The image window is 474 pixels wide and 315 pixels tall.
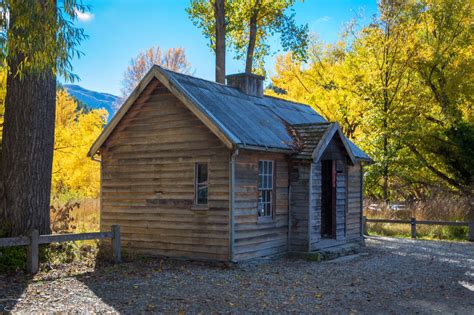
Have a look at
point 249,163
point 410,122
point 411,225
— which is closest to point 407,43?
point 410,122

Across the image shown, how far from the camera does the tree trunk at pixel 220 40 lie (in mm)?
24812

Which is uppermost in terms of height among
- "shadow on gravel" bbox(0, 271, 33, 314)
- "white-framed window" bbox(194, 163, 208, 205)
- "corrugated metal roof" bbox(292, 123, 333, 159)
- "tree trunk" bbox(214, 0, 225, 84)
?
"tree trunk" bbox(214, 0, 225, 84)

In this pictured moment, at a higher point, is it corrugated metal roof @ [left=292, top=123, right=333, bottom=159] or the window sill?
corrugated metal roof @ [left=292, top=123, right=333, bottom=159]

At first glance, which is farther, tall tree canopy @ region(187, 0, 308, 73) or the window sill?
tall tree canopy @ region(187, 0, 308, 73)

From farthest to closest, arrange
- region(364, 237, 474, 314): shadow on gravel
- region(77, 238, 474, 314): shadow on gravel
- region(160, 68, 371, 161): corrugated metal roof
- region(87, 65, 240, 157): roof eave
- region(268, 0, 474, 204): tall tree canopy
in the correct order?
region(268, 0, 474, 204): tall tree canopy, region(160, 68, 371, 161): corrugated metal roof, region(87, 65, 240, 157): roof eave, region(364, 237, 474, 314): shadow on gravel, region(77, 238, 474, 314): shadow on gravel

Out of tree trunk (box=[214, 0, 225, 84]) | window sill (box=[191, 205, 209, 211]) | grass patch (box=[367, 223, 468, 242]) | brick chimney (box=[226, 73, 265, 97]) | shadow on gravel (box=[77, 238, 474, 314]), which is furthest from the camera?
tree trunk (box=[214, 0, 225, 84])

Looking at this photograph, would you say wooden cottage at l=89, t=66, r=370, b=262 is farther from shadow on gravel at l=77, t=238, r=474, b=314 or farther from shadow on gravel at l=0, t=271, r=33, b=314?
shadow on gravel at l=0, t=271, r=33, b=314

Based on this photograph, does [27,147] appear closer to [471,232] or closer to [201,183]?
[201,183]

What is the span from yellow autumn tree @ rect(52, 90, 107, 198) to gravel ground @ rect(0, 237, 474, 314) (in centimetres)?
1420

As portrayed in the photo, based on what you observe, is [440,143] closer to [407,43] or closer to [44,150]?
[407,43]

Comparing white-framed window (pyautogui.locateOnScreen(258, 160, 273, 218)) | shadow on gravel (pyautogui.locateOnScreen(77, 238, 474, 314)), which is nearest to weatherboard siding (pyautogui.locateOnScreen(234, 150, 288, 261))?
white-framed window (pyautogui.locateOnScreen(258, 160, 273, 218))

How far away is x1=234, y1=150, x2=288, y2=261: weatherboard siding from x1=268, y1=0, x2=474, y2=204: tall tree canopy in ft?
43.1

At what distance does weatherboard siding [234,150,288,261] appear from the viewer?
13.6m

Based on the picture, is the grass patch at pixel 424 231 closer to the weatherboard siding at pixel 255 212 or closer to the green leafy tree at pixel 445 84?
the green leafy tree at pixel 445 84
